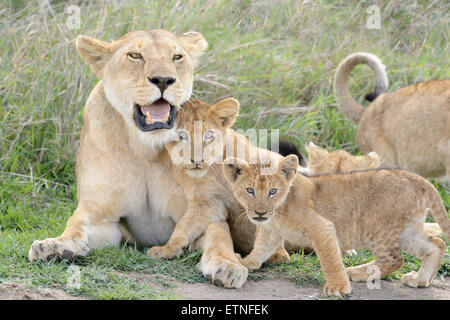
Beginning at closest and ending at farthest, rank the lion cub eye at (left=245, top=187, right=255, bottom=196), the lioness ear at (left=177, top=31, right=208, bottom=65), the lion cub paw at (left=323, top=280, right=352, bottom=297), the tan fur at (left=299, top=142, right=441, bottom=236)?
the lion cub paw at (left=323, top=280, right=352, bottom=297) → the lion cub eye at (left=245, top=187, right=255, bottom=196) → the lioness ear at (left=177, top=31, right=208, bottom=65) → the tan fur at (left=299, top=142, right=441, bottom=236)

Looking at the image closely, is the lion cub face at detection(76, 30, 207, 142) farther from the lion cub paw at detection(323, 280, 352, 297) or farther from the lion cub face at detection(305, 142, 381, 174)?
the lion cub face at detection(305, 142, 381, 174)

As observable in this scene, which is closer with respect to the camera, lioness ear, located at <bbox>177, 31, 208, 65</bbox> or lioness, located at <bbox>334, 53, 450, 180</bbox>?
lioness ear, located at <bbox>177, 31, 208, 65</bbox>

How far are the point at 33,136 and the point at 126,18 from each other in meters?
1.61

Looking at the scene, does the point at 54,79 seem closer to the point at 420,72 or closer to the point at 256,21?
the point at 256,21

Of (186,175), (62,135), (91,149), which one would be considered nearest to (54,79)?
(62,135)

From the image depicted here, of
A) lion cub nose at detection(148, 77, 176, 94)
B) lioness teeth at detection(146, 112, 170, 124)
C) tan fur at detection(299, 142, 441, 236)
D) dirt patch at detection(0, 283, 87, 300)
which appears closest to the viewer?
dirt patch at detection(0, 283, 87, 300)

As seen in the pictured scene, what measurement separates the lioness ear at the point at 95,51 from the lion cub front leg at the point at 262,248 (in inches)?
48.6

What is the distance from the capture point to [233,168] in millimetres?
3922

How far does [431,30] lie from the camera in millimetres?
8227

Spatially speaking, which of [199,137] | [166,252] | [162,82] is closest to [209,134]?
[199,137]

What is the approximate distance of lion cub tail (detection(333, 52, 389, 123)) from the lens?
6.72 metres

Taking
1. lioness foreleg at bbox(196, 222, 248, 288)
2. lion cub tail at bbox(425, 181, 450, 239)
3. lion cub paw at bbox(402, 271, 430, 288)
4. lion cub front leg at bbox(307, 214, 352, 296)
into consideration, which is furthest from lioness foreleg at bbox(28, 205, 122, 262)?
lion cub tail at bbox(425, 181, 450, 239)

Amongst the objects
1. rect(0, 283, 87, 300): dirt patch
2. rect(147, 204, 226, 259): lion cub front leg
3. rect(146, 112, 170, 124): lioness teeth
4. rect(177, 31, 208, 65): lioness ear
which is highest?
rect(177, 31, 208, 65): lioness ear

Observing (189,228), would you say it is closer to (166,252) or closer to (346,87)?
(166,252)
